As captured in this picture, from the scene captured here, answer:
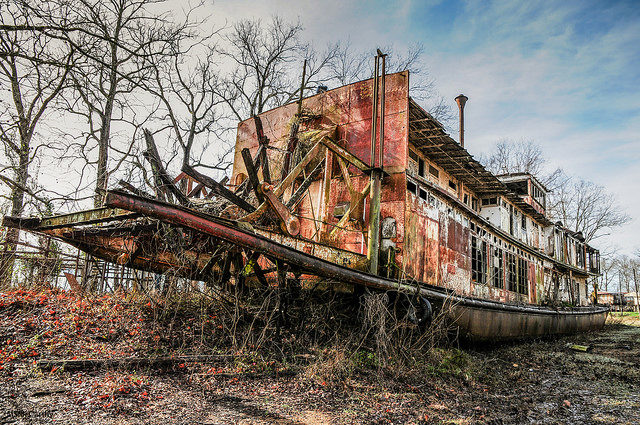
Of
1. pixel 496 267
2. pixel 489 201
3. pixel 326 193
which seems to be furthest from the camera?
pixel 489 201

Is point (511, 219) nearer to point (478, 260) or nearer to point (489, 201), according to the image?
point (489, 201)

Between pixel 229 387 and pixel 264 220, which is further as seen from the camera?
pixel 264 220

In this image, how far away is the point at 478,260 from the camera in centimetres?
1225

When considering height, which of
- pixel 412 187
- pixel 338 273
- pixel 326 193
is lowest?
pixel 338 273

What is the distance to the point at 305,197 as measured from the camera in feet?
35.1

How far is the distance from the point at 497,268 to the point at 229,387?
11138 millimetres

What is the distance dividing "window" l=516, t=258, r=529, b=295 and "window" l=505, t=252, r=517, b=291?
0.43 meters

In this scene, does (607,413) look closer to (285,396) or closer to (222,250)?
(285,396)

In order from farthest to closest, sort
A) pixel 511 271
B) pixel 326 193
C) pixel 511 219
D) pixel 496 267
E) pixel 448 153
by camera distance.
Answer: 1. pixel 511 219
2. pixel 511 271
3. pixel 496 267
4. pixel 448 153
5. pixel 326 193

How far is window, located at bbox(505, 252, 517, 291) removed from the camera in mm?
14094

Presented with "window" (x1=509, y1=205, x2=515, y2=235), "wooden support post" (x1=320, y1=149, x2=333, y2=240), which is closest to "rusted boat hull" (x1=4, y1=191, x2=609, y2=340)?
"wooden support post" (x1=320, y1=149, x2=333, y2=240)

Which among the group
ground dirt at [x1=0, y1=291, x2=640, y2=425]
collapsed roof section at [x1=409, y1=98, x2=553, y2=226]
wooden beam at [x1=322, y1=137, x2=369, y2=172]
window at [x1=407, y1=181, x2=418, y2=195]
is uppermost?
collapsed roof section at [x1=409, y1=98, x2=553, y2=226]

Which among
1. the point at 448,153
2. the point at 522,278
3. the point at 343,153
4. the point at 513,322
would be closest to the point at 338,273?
the point at 343,153

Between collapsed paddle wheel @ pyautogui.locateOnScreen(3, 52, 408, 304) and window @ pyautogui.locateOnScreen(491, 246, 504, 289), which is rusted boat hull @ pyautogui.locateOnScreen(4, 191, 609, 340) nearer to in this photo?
collapsed paddle wheel @ pyautogui.locateOnScreen(3, 52, 408, 304)
